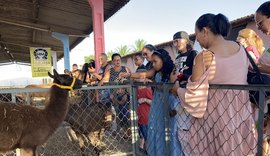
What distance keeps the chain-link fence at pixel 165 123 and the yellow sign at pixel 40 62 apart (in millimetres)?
7683

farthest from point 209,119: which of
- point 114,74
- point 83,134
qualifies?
point 114,74

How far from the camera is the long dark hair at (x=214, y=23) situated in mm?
2387

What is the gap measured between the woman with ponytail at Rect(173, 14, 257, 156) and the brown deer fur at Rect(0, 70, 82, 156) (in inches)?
73.7

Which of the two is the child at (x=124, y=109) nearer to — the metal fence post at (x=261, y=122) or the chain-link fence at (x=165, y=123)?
the chain-link fence at (x=165, y=123)

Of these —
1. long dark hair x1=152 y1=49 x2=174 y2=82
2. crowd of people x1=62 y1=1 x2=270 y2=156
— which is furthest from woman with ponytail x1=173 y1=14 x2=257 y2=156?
long dark hair x1=152 y1=49 x2=174 y2=82

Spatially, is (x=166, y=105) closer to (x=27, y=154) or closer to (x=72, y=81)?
(x=72, y=81)

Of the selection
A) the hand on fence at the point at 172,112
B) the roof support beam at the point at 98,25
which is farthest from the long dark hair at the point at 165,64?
the roof support beam at the point at 98,25

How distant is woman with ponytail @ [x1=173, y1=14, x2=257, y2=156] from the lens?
7.57 ft

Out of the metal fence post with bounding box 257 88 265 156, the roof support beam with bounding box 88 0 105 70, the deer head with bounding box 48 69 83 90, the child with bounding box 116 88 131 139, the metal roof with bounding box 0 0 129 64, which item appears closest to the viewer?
the metal fence post with bounding box 257 88 265 156

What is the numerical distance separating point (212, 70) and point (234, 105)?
0.31m

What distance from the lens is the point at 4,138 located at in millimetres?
3355

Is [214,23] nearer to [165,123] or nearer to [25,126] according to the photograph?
[165,123]

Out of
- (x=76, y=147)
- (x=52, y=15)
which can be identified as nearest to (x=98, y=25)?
(x=76, y=147)

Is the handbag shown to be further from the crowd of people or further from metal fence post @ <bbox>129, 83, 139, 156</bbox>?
metal fence post @ <bbox>129, 83, 139, 156</bbox>
